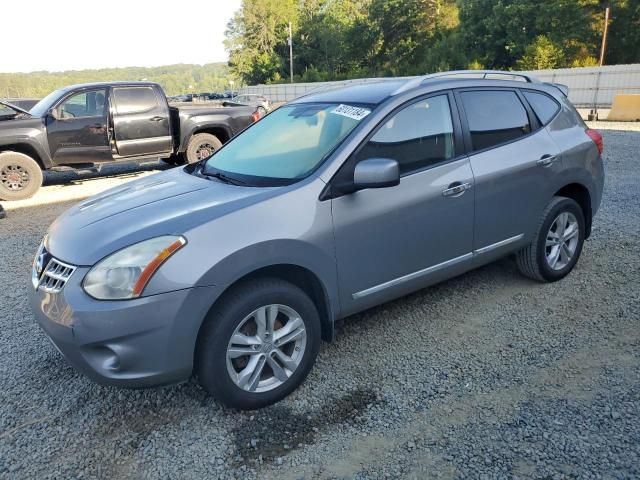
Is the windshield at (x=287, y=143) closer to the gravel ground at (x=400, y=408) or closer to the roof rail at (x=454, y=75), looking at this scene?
the roof rail at (x=454, y=75)

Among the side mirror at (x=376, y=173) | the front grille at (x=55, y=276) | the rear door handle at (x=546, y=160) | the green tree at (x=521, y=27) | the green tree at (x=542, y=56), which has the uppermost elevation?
the green tree at (x=521, y=27)

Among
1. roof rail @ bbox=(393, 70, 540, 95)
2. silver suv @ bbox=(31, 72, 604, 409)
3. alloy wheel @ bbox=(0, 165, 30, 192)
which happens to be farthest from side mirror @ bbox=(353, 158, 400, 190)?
alloy wheel @ bbox=(0, 165, 30, 192)

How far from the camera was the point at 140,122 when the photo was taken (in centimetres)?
946

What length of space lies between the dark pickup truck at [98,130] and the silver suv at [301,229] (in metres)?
6.00

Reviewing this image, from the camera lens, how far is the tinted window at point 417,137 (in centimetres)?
318

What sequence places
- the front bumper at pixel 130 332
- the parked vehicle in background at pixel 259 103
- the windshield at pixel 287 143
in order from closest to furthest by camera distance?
the front bumper at pixel 130 332, the windshield at pixel 287 143, the parked vehicle in background at pixel 259 103

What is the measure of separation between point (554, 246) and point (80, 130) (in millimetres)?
8018

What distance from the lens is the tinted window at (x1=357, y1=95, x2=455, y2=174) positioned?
10.4 ft

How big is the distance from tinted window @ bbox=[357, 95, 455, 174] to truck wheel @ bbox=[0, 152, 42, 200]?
7522mm

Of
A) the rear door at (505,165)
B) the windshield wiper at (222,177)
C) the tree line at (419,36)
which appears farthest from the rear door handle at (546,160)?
the tree line at (419,36)

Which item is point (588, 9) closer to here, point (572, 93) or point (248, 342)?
point (572, 93)

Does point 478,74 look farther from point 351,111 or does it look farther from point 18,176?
point 18,176

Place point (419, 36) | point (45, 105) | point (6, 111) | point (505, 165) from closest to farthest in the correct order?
point (505, 165) < point (6, 111) < point (45, 105) < point (419, 36)

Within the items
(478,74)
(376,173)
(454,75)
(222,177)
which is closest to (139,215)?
(222,177)
